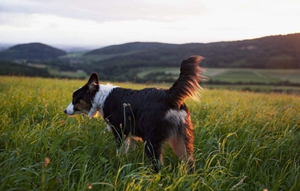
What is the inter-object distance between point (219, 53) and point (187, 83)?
84.0ft

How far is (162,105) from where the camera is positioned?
3096 mm

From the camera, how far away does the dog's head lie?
4031 mm

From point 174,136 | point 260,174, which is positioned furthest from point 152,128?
point 260,174

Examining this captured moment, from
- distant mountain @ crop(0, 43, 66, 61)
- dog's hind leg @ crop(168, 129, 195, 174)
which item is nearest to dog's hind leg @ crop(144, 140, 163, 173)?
dog's hind leg @ crop(168, 129, 195, 174)

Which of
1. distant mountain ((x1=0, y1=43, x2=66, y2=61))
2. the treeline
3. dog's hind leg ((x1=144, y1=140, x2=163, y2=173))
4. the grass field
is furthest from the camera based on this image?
distant mountain ((x1=0, y1=43, x2=66, y2=61))

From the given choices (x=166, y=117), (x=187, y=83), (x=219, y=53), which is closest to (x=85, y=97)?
(x=166, y=117)

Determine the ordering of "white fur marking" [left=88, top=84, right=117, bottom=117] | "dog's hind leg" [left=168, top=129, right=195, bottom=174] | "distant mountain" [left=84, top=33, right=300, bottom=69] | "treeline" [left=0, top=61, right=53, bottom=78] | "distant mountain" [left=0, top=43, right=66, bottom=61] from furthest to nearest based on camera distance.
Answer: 1. "distant mountain" [left=0, top=43, right=66, bottom=61]
2. "distant mountain" [left=84, top=33, right=300, bottom=69]
3. "treeline" [left=0, top=61, right=53, bottom=78]
4. "white fur marking" [left=88, top=84, right=117, bottom=117]
5. "dog's hind leg" [left=168, top=129, right=195, bottom=174]

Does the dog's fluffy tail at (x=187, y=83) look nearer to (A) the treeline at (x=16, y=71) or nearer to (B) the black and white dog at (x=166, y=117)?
(B) the black and white dog at (x=166, y=117)

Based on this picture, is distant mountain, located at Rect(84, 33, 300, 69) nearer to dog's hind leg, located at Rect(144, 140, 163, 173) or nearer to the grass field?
the grass field

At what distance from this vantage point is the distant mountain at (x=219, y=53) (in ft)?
58.4

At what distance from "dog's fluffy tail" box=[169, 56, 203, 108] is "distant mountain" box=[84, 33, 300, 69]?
4.75 meters

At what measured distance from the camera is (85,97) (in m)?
4.15

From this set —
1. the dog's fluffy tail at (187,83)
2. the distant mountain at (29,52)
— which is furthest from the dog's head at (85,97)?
the distant mountain at (29,52)

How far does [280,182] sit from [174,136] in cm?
131
